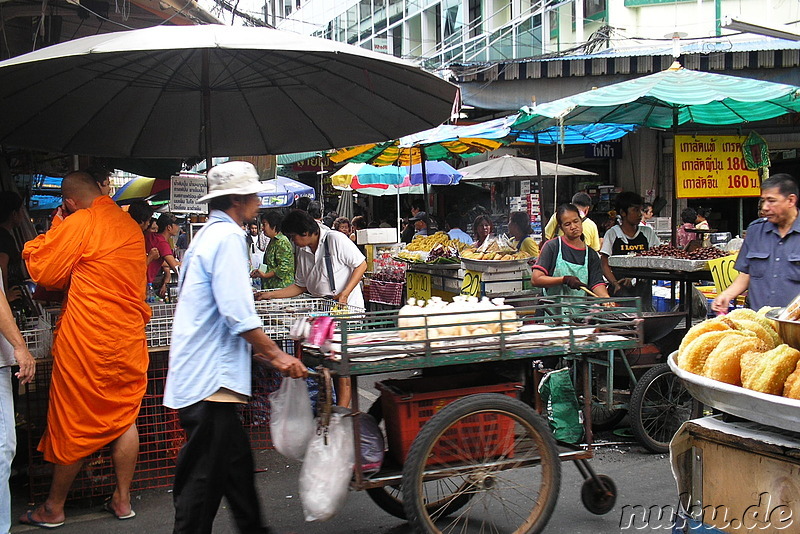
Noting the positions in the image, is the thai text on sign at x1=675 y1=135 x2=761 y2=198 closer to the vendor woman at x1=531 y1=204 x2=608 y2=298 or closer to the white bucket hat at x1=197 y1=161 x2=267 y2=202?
the vendor woman at x1=531 y1=204 x2=608 y2=298

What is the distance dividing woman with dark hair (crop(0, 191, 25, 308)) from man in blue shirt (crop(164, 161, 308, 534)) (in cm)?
239

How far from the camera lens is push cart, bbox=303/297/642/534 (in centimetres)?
340

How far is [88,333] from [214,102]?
86.3 inches

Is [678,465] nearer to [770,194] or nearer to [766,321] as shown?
[766,321]

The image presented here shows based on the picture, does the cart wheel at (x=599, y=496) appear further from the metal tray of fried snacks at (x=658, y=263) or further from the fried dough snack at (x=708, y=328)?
the metal tray of fried snacks at (x=658, y=263)

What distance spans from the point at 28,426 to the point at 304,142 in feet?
9.24

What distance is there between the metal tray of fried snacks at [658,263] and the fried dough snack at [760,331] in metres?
3.32

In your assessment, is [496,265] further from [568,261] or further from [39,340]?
[39,340]

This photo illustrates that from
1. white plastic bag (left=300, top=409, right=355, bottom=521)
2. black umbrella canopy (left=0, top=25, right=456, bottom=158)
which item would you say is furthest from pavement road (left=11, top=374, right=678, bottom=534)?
black umbrella canopy (left=0, top=25, right=456, bottom=158)

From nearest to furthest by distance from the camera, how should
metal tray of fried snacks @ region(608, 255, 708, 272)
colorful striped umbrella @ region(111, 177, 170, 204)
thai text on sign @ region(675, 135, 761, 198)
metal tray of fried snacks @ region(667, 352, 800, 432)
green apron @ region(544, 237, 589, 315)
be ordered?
1. metal tray of fried snacks @ region(667, 352, 800, 432)
2. green apron @ region(544, 237, 589, 315)
3. metal tray of fried snacks @ region(608, 255, 708, 272)
4. thai text on sign @ region(675, 135, 761, 198)
5. colorful striped umbrella @ region(111, 177, 170, 204)

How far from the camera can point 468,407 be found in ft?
11.4

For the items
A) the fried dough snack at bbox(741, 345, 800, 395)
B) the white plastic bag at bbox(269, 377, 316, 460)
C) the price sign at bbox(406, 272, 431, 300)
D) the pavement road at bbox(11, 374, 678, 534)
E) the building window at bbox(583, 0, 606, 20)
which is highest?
the building window at bbox(583, 0, 606, 20)

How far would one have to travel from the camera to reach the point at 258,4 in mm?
32062

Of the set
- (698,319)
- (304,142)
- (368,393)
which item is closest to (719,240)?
(698,319)
